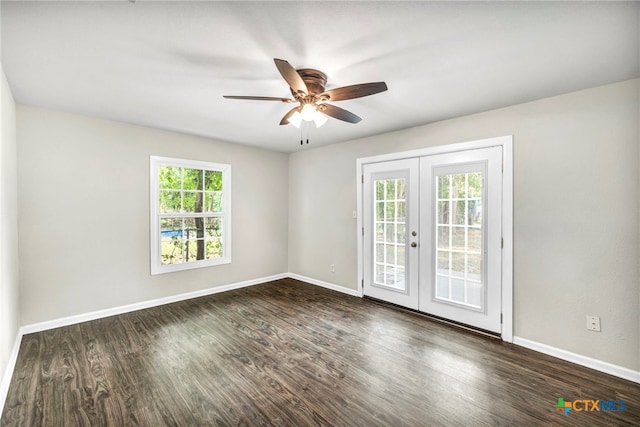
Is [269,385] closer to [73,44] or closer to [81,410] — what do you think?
[81,410]

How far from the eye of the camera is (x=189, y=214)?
4.22m

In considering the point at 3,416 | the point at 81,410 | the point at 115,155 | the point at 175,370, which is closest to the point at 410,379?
the point at 175,370

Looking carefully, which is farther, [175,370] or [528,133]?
[528,133]

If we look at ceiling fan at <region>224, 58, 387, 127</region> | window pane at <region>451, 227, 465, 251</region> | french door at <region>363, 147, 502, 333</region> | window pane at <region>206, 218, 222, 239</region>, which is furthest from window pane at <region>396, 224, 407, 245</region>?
window pane at <region>206, 218, 222, 239</region>

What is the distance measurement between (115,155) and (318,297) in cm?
333

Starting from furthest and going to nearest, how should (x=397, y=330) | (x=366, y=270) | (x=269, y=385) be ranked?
(x=366, y=270) → (x=397, y=330) → (x=269, y=385)

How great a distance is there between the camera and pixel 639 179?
2215mm

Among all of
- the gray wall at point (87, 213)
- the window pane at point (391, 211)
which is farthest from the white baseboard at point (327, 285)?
the gray wall at point (87, 213)

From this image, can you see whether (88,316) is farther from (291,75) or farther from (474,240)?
(474,240)

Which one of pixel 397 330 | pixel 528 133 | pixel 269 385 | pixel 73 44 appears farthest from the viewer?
pixel 397 330

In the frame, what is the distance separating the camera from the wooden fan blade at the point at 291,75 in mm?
1636

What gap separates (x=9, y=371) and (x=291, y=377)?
7.35 ft

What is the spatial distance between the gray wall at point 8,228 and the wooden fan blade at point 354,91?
2492 millimetres

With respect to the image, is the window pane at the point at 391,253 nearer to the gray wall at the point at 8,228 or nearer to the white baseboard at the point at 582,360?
the white baseboard at the point at 582,360
